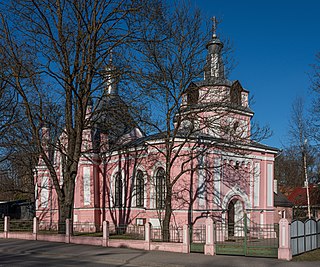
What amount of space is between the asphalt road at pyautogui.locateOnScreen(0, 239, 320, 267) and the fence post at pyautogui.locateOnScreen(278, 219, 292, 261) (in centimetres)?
45

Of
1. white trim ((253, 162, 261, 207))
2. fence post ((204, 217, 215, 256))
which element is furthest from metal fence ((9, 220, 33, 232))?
white trim ((253, 162, 261, 207))

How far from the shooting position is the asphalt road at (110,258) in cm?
1545

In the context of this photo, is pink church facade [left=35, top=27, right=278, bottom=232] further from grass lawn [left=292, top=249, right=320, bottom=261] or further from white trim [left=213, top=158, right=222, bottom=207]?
grass lawn [left=292, top=249, right=320, bottom=261]

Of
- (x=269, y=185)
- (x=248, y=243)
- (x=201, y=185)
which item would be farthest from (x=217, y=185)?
(x=248, y=243)

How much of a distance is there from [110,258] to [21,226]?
473 inches

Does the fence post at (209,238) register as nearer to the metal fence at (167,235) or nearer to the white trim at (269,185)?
the metal fence at (167,235)

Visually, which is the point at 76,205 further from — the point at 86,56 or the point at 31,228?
the point at 86,56

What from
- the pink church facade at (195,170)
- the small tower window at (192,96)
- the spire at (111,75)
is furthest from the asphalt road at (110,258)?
the spire at (111,75)

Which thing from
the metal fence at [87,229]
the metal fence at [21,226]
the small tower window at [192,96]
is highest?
the small tower window at [192,96]

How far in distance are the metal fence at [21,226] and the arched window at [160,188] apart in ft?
25.6

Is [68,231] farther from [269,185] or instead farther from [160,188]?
[269,185]

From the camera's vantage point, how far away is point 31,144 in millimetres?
25391

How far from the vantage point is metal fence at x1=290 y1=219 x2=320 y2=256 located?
671 inches

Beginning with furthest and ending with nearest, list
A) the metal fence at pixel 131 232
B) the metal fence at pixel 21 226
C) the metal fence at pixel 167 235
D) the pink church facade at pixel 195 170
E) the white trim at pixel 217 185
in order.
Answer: the metal fence at pixel 21 226 < the white trim at pixel 217 185 < the pink church facade at pixel 195 170 < the metal fence at pixel 167 235 < the metal fence at pixel 131 232
